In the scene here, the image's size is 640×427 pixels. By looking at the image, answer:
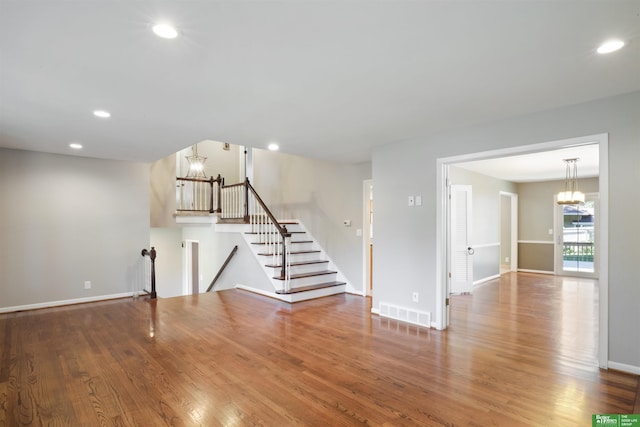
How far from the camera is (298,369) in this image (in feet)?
10.2

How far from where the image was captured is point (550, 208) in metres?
9.09

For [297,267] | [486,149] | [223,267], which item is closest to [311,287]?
[297,267]

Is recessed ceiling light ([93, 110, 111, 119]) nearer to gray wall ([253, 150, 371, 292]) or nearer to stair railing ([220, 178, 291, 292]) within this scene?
stair railing ([220, 178, 291, 292])

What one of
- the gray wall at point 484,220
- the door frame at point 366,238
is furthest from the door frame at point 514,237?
the door frame at point 366,238

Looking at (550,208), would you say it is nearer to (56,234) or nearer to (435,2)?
(435,2)

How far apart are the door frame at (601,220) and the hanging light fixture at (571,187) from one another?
3.65 metres

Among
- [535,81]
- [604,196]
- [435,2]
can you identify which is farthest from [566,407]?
[435,2]

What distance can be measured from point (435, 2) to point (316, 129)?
2467 mm

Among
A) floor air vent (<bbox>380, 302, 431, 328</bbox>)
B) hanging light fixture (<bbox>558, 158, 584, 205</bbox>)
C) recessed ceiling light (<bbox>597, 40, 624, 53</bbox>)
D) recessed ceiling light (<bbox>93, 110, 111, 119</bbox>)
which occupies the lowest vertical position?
floor air vent (<bbox>380, 302, 431, 328</bbox>)

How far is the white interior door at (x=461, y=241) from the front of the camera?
664cm

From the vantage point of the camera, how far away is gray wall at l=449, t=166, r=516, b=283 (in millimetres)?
7441

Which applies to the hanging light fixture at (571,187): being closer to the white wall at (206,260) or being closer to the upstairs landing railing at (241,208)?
the upstairs landing railing at (241,208)

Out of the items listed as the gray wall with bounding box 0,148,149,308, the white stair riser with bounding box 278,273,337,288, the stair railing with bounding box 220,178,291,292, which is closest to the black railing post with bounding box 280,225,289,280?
the stair railing with bounding box 220,178,291,292

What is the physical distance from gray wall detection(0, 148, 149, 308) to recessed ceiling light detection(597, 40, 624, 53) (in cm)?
673
